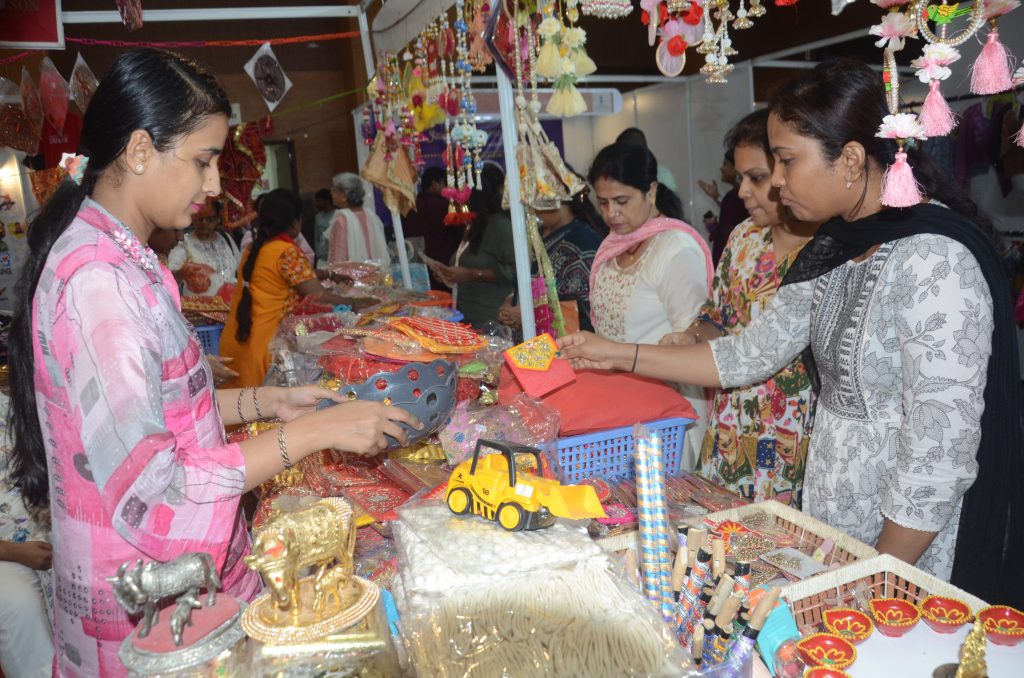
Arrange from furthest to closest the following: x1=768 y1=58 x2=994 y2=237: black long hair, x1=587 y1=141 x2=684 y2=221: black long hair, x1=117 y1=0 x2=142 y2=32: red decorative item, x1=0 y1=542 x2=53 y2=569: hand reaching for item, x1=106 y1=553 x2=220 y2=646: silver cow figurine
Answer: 1. x1=117 y1=0 x2=142 y2=32: red decorative item
2. x1=587 y1=141 x2=684 y2=221: black long hair
3. x1=0 y1=542 x2=53 y2=569: hand reaching for item
4. x1=768 y1=58 x2=994 y2=237: black long hair
5. x1=106 y1=553 x2=220 y2=646: silver cow figurine

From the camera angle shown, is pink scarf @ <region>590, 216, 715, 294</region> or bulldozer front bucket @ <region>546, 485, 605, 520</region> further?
pink scarf @ <region>590, 216, 715, 294</region>

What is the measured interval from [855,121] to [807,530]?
81cm

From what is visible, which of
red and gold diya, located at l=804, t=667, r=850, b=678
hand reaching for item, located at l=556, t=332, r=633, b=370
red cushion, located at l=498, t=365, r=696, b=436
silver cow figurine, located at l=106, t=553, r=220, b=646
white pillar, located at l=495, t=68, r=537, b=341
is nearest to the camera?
silver cow figurine, located at l=106, t=553, r=220, b=646

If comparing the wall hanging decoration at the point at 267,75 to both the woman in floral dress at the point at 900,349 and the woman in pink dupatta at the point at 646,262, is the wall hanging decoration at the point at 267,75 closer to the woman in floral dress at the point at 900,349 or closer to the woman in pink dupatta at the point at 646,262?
the woman in pink dupatta at the point at 646,262

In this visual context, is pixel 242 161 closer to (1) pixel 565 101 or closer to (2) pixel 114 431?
(1) pixel 565 101

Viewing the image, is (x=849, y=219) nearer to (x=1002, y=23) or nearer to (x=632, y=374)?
(x=632, y=374)

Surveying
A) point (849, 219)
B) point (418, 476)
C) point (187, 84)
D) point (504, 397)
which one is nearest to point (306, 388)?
point (418, 476)

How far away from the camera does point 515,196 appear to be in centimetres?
251

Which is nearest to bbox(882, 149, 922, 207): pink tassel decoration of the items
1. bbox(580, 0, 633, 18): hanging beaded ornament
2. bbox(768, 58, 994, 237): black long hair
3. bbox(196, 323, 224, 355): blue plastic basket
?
bbox(768, 58, 994, 237): black long hair

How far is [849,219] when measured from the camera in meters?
1.55

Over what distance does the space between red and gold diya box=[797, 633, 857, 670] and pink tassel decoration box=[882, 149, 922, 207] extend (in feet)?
2.43

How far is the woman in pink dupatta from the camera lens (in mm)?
2576

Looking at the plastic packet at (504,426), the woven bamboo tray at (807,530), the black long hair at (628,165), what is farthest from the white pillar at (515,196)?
the woven bamboo tray at (807,530)

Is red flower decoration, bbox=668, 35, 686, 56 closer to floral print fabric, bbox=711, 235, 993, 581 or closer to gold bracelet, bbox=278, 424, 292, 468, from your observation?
floral print fabric, bbox=711, 235, 993, 581
